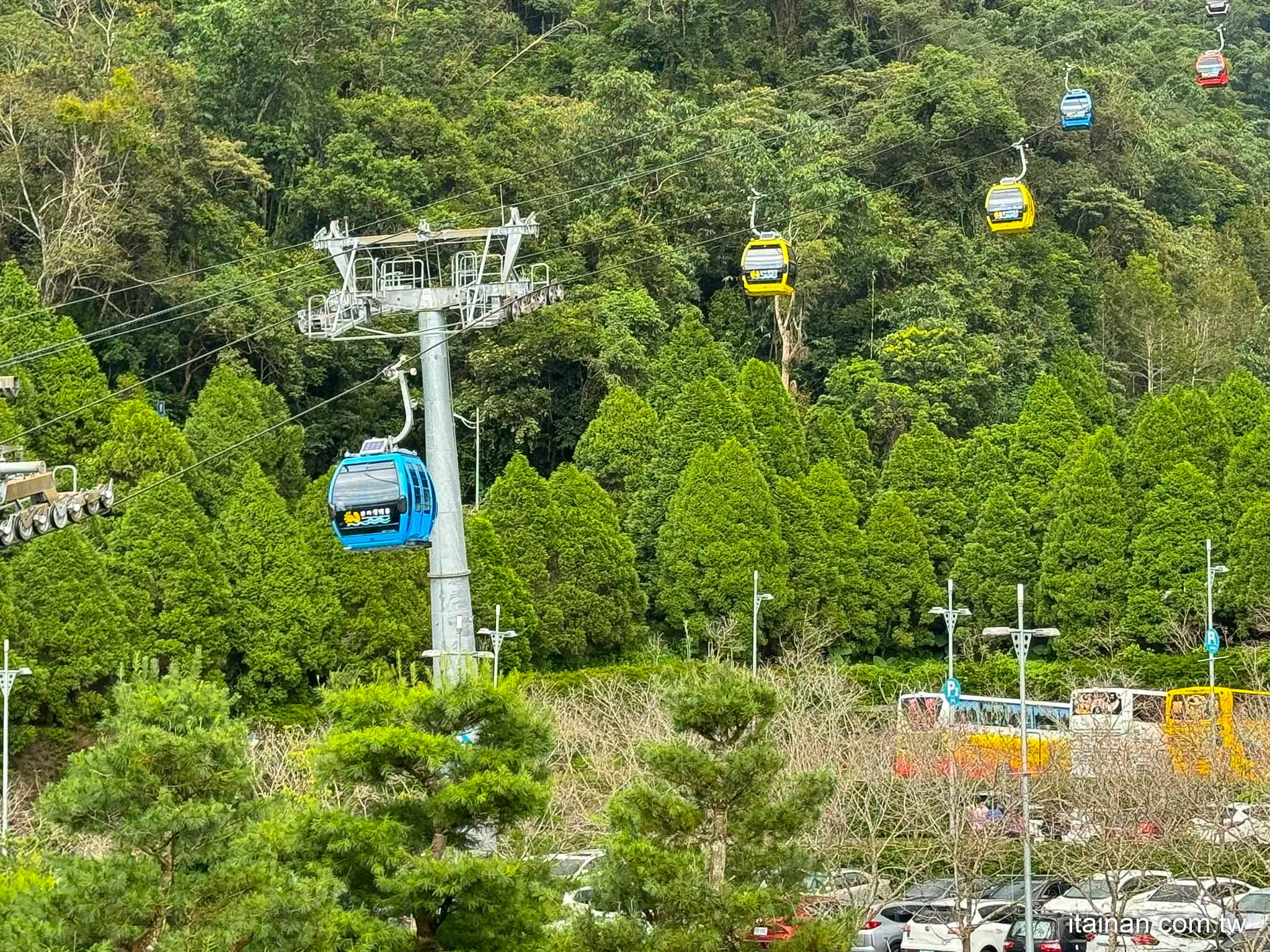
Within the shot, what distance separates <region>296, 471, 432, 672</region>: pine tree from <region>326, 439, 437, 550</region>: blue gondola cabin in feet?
37.4

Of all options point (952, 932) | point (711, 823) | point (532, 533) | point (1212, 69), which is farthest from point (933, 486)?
point (711, 823)

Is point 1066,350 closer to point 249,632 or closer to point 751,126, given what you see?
point 751,126

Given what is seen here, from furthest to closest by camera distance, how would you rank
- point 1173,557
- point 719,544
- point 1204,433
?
point 1204,433, point 719,544, point 1173,557

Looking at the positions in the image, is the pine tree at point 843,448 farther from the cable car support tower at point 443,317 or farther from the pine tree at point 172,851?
the pine tree at point 172,851

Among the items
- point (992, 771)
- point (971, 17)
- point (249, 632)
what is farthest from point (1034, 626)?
point (971, 17)

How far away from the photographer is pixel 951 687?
153 ft

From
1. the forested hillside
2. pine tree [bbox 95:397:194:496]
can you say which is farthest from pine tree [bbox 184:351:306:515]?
pine tree [bbox 95:397:194:496]

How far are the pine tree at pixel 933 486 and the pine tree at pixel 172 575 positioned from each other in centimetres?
1770

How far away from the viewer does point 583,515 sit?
170 feet

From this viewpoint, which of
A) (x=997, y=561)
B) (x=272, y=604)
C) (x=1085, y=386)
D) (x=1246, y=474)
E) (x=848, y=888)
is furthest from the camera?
(x=1085, y=386)

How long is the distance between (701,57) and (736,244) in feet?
34.8

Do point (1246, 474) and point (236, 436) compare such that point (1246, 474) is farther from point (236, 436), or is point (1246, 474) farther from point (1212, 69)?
point (236, 436)

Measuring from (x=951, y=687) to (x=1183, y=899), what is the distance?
51.9ft

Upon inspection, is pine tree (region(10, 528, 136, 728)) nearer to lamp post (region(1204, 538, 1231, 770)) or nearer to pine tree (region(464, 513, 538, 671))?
pine tree (region(464, 513, 538, 671))
